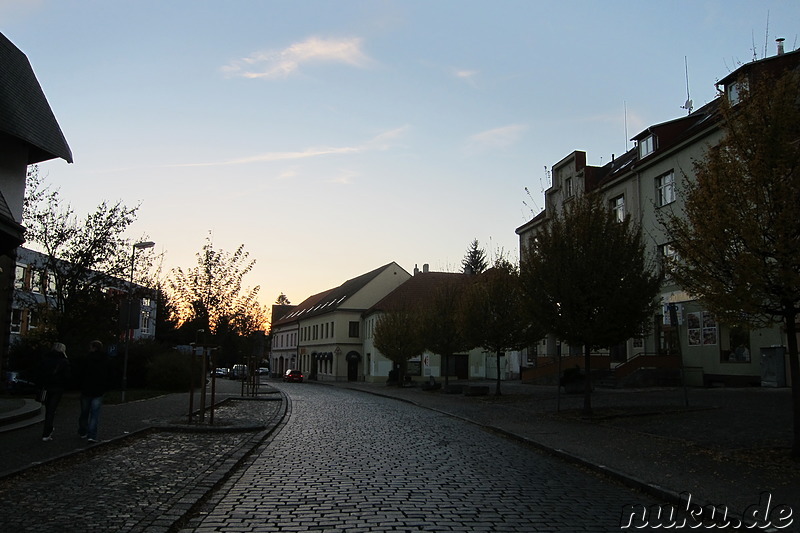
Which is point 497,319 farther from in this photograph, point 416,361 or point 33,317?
point 416,361

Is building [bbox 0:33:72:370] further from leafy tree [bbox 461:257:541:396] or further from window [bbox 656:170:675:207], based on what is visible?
window [bbox 656:170:675:207]

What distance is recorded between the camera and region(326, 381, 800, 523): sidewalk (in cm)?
848

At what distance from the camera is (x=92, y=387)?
12.4m

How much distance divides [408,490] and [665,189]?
1085 inches

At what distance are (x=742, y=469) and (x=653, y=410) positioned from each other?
353 inches

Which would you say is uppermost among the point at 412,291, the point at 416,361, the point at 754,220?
the point at 412,291

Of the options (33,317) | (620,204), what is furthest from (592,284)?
(620,204)

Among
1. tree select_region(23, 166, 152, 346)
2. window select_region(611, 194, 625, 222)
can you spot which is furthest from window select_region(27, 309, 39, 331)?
window select_region(611, 194, 625, 222)

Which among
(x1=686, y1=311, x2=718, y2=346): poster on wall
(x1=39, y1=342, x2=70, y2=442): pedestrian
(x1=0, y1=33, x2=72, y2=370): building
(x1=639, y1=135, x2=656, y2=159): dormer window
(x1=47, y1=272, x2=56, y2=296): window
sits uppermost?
(x1=639, y1=135, x2=656, y2=159): dormer window

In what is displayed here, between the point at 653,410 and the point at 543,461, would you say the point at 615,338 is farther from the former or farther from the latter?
the point at 543,461

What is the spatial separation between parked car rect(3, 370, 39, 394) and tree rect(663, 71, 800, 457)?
23.9 m

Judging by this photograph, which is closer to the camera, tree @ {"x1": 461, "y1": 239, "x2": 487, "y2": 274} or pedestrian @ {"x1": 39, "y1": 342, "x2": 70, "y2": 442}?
pedestrian @ {"x1": 39, "y1": 342, "x2": 70, "y2": 442}

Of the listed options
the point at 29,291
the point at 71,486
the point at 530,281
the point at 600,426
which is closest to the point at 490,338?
the point at 530,281

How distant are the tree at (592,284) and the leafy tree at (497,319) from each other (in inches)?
363
